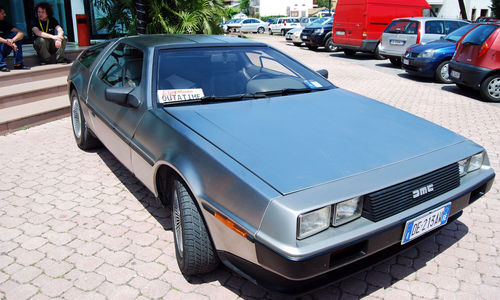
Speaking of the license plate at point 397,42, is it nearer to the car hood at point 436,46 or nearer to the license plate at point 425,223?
the car hood at point 436,46

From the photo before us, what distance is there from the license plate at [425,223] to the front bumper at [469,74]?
20.6 feet

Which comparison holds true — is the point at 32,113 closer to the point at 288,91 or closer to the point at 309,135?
the point at 288,91

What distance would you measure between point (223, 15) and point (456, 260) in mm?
8971

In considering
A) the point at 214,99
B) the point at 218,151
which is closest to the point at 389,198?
the point at 218,151

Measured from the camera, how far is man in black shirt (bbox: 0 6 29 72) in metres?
6.44

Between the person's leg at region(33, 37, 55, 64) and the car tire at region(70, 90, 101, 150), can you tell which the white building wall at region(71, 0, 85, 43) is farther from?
the car tire at region(70, 90, 101, 150)

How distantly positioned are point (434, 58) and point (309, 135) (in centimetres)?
844

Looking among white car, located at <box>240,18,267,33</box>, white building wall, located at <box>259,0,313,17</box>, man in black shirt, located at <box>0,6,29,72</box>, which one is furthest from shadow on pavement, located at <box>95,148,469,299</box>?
white building wall, located at <box>259,0,313,17</box>

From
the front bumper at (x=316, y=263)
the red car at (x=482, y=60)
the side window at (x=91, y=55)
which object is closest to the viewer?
the front bumper at (x=316, y=263)

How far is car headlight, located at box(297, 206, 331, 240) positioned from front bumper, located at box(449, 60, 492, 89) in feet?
Result: 23.1

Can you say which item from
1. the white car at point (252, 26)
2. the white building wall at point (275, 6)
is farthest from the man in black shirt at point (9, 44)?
the white building wall at point (275, 6)

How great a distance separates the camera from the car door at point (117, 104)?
10.6 feet

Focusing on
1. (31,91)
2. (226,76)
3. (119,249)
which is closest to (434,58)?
(226,76)

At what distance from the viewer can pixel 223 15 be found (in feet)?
34.3
